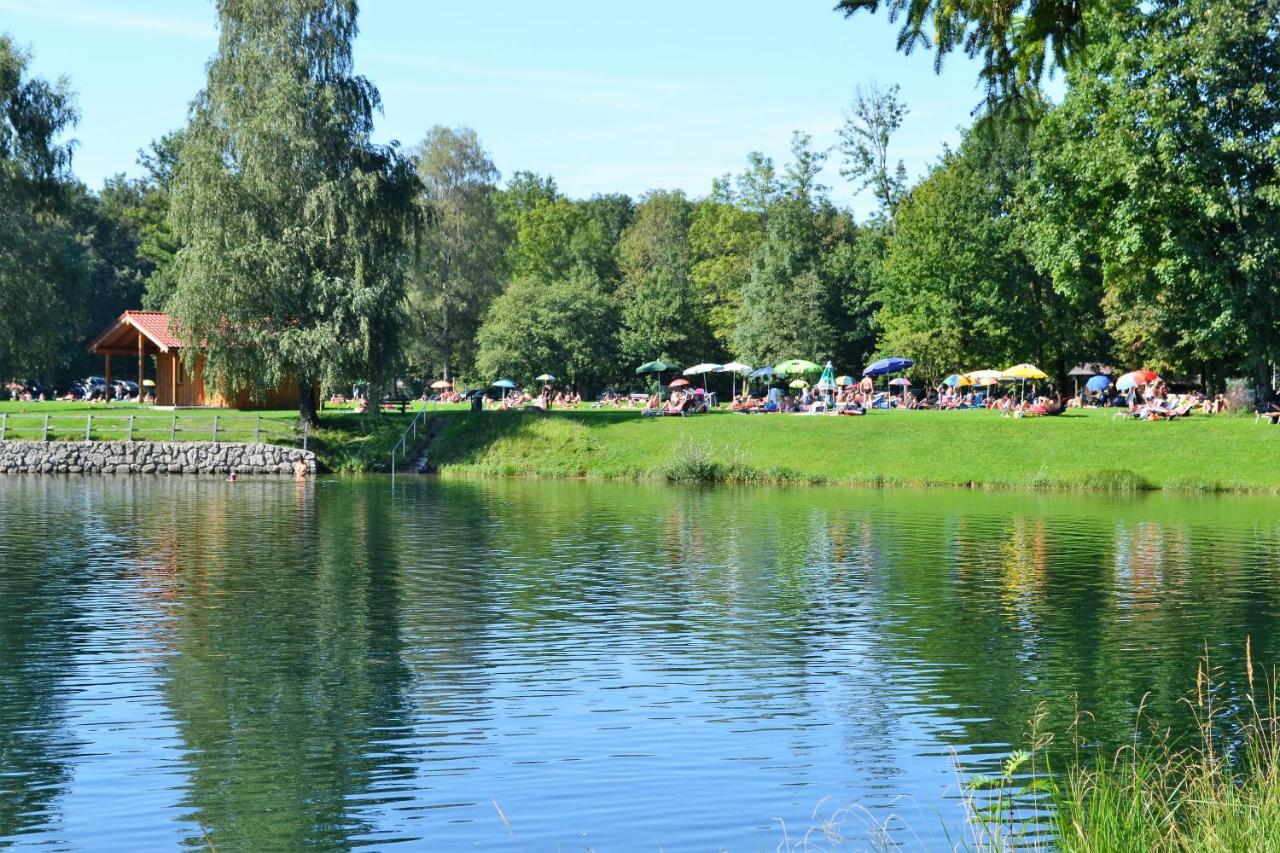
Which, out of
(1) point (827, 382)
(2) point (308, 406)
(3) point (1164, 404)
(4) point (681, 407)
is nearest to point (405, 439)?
(2) point (308, 406)

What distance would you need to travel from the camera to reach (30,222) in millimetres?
63625

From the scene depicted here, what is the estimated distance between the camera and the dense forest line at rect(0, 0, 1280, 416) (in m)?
49.9

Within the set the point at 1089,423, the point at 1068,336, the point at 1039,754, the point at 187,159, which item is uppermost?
the point at 187,159

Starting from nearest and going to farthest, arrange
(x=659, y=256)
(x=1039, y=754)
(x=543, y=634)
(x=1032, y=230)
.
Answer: (x=1039, y=754), (x=543, y=634), (x=1032, y=230), (x=659, y=256)

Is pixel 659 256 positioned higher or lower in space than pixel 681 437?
higher

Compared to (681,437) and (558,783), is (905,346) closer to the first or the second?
(681,437)

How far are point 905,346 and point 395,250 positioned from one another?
31.2m

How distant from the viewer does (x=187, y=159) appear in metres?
53.0

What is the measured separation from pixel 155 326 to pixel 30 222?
687 cm

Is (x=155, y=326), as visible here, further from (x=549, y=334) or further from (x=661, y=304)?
(x=661, y=304)

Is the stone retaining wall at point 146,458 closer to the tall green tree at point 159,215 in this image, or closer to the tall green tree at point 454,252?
the tall green tree at point 159,215

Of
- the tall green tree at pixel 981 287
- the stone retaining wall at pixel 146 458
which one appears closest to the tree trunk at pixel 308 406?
the stone retaining wall at pixel 146 458

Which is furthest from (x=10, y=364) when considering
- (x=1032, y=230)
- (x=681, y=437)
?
(x=1032, y=230)

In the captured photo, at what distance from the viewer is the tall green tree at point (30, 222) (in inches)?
2422
